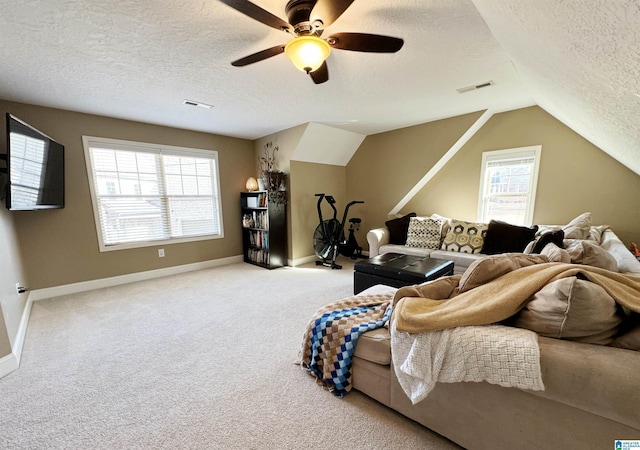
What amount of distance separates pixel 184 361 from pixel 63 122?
3.37 meters

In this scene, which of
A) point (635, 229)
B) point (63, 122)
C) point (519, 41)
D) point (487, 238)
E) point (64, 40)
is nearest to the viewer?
point (519, 41)

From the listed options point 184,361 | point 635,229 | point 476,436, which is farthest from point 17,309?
point 635,229

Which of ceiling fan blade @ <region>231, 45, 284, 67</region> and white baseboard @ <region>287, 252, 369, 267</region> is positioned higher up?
ceiling fan blade @ <region>231, 45, 284, 67</region>

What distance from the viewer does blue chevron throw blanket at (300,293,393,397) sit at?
145 centimetres

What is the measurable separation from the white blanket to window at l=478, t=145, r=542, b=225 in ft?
10.8

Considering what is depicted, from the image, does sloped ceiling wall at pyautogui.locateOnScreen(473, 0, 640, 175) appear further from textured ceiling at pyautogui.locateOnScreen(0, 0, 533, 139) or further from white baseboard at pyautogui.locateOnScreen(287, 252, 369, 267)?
white baseboard at pyautogui.locateOnScreen(287, 252, 369, 267)

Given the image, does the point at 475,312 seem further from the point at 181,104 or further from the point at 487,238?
the point at 181,104

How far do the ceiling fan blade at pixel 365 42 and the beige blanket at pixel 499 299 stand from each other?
1.41m

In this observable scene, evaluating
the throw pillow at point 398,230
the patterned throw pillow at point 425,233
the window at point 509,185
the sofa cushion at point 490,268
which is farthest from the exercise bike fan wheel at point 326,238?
the sofa cushion at point 490,268


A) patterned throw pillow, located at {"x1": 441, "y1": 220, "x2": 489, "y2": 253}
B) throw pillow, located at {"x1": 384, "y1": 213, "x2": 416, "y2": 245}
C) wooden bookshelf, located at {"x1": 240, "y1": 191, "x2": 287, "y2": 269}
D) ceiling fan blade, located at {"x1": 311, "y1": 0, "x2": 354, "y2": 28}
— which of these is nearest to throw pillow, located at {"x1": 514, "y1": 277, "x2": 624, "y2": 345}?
ceiling fan blade, located at {"x1": 311, "y1": 0, "x2": 354, "y2": 28}

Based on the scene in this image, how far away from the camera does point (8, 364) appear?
1.74 m

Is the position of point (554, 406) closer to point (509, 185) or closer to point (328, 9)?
point (328, 9)

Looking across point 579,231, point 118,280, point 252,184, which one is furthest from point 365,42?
point 118,280

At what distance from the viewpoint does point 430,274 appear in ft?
7.76
